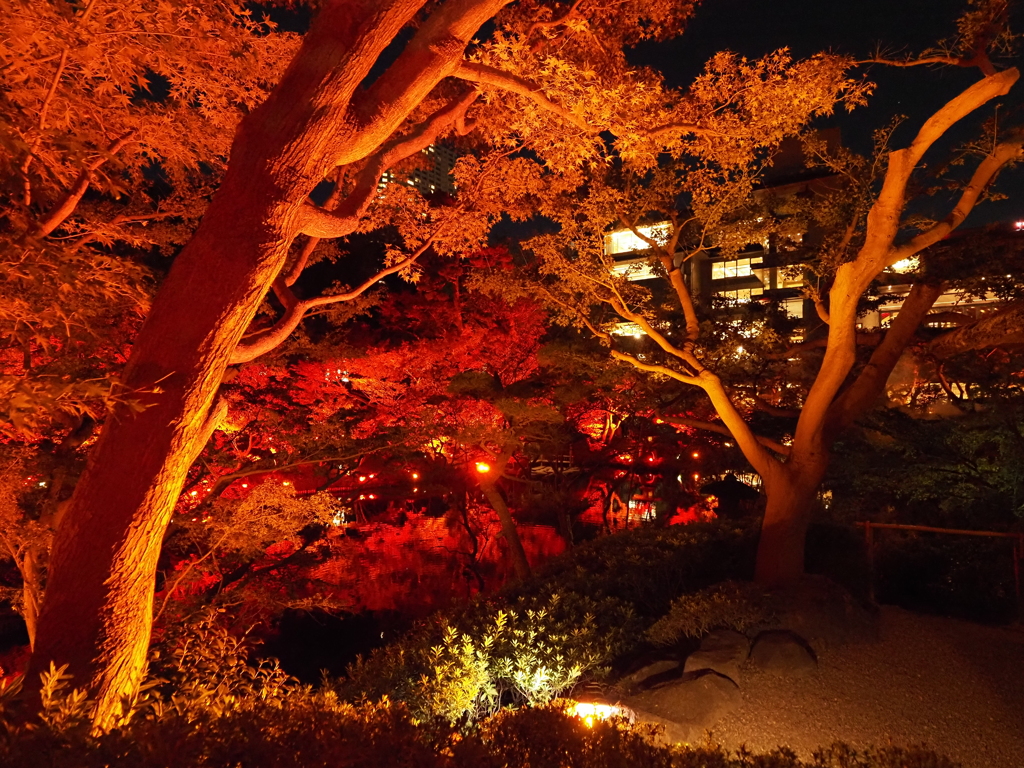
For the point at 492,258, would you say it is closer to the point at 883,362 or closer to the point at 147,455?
the point at 883,362

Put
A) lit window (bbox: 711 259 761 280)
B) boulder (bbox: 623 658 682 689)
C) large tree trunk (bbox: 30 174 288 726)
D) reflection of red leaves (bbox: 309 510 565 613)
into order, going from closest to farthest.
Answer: large tree trunk (bbox: 30 174 288 726) → boulder (bbox: 623 658 682 689) → reflection of red leaves (bbox: 309 510 565 613) → lit window (bbox: 711 259 761 280)

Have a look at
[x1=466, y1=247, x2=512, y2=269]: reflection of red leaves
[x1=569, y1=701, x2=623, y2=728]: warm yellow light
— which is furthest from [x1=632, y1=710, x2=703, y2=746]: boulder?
[x1=466, y1=247, x2=512, y2=269]: reflection of red leaves

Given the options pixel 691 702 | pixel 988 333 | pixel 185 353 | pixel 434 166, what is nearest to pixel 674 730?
pixel 691 702

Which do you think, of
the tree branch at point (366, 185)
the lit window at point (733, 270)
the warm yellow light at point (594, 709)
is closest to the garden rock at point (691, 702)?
the warm yellow light at point (594, 709)

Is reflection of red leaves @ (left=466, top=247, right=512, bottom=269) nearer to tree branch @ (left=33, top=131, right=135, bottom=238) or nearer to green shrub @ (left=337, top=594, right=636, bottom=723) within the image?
green shrub @ (left=337, top=594, right=636, bottom=723)

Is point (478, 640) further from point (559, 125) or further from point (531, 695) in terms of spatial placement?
point (559, 125)

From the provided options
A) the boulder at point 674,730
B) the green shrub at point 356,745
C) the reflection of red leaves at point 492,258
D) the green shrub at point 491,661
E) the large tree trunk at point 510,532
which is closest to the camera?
the green shrub at point 356,745

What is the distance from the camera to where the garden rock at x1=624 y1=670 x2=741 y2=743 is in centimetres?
516

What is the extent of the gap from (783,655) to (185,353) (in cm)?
571

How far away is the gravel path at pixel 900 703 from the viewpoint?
16.5 feet

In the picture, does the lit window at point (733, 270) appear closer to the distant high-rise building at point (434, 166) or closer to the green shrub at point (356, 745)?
the distant high-rise building at point (434, 166)

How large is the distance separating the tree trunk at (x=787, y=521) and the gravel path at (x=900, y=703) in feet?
4.98

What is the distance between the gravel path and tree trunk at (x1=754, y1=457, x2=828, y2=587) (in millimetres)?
1518

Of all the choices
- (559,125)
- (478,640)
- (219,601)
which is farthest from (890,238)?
(219,601)
